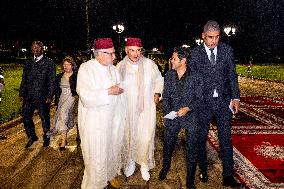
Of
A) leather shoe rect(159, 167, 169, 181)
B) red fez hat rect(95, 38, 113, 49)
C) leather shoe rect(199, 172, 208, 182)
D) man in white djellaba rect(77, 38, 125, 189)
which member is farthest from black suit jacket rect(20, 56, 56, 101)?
leather shoe rect(199, 172, 208, 182)

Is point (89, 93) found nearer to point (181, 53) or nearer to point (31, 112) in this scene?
point (181, 53)

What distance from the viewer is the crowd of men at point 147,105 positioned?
4.52 metres

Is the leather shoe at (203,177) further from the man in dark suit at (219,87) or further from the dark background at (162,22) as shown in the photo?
the dark background at (162,22)

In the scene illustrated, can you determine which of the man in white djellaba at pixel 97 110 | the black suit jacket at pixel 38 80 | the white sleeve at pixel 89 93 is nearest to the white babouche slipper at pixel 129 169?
the man in white djellaba at pixel 97 110

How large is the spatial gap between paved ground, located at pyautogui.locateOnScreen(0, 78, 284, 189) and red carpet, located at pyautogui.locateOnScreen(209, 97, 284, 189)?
492mm

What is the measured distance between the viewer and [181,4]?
45.4 metres

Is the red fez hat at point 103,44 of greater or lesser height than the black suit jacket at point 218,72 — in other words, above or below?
above

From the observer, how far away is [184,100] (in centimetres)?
484

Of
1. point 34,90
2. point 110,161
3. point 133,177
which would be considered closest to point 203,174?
point 133,177

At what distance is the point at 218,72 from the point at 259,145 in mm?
3141

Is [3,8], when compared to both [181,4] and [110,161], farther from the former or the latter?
[110,161]

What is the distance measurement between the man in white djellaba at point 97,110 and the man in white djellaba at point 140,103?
26.6 inches

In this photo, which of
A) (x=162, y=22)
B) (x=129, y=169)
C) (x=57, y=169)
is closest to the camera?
(x=129, y=169)

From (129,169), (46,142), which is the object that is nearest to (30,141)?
(46,142)
